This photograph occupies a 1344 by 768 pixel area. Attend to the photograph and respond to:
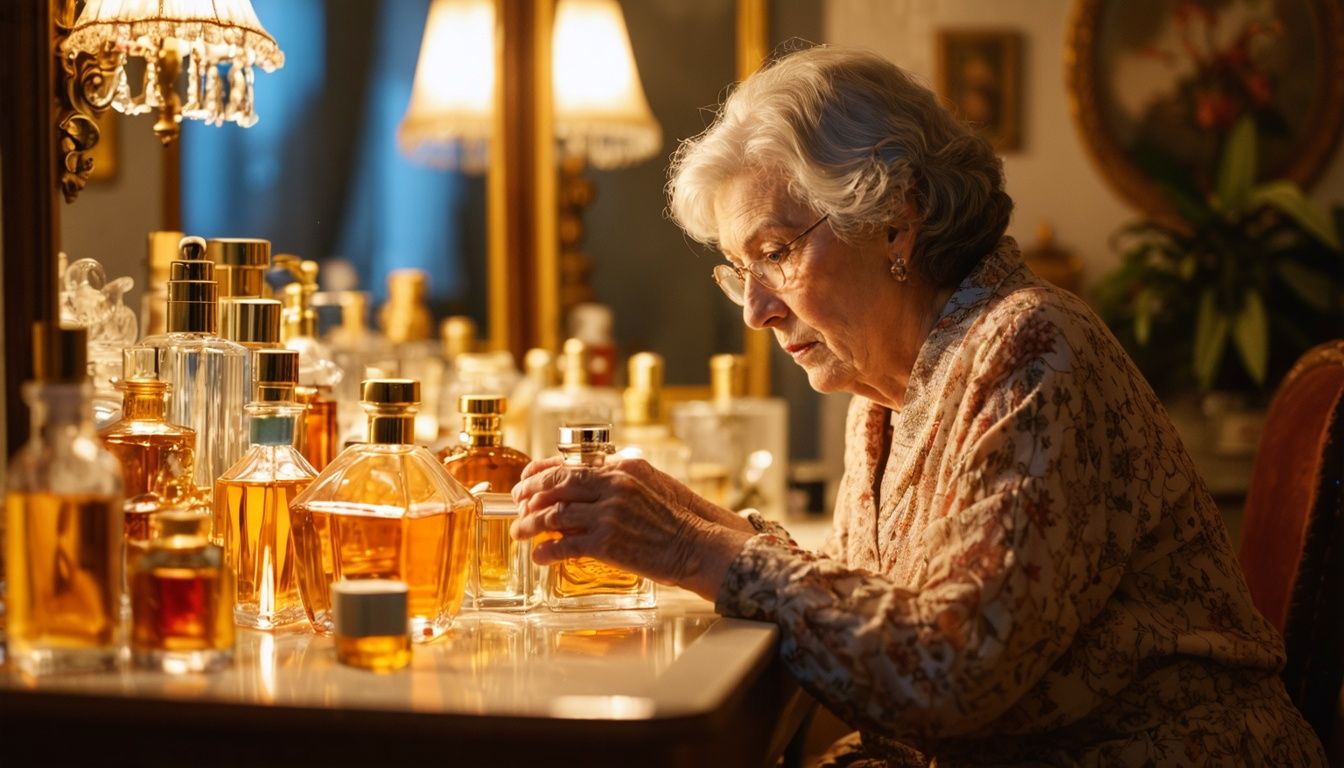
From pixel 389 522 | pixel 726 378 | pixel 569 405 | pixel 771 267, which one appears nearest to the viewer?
pixel 389 522

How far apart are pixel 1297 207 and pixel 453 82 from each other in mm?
1976

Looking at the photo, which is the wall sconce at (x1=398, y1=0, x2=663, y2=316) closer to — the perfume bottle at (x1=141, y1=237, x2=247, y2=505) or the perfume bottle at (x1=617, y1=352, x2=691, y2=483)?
the perfume bottle at (x1=617, y1=352, x2=691, y2=483)

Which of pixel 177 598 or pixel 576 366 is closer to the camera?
pixel 177 598

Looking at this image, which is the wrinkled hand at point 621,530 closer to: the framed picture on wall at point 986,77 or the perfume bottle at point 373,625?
the perfume bottle at point 373,625

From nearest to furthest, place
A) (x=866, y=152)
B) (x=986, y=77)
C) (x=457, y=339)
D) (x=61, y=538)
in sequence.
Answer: (x=61, y=538) < (x=866, y=152) < (x=457, y=339) < (x=986, y=77)

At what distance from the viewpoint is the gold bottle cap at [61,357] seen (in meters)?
0.93

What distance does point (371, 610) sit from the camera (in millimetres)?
966

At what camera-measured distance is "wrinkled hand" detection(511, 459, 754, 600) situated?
3.84 feet

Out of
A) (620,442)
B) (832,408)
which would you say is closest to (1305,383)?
(620,442)

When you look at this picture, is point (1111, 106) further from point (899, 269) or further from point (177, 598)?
point (177, 598)

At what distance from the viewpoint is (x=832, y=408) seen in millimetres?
3361

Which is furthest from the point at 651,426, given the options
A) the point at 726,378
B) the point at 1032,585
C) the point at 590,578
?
the point at 1032,585

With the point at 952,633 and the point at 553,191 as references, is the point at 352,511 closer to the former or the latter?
the point at 952,633

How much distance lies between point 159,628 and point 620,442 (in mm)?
1378
